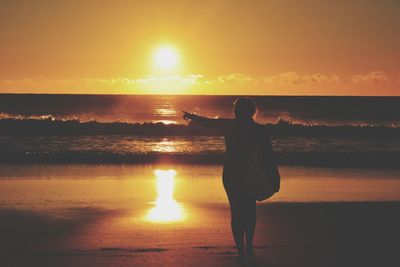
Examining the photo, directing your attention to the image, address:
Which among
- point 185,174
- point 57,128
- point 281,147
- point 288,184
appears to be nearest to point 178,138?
point 281,147

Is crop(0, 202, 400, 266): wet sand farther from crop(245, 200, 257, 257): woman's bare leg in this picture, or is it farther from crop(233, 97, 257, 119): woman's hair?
crop(233, 97, 257, 119): woman's hair

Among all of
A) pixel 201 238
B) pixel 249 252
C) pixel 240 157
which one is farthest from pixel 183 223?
pixel 240 157

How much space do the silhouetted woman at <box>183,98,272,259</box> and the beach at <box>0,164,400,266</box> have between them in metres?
0.49

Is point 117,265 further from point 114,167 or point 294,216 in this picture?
point 114,167

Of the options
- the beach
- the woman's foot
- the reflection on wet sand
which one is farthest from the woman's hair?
the reflection on wet sand

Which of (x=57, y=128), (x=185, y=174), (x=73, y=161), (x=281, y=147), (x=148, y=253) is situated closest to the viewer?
(x=148, y=253)

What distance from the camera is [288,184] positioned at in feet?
45.3

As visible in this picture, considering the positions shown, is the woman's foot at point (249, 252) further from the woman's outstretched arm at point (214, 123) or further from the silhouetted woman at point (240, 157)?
the woman's outstretched arm at point (214, 123)

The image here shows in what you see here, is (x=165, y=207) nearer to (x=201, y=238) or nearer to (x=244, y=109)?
(x=201, y=238)

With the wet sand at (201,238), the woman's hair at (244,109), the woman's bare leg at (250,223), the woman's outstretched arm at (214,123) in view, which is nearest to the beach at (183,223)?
the wet sand at (201,238)

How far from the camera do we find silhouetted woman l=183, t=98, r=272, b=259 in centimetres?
652

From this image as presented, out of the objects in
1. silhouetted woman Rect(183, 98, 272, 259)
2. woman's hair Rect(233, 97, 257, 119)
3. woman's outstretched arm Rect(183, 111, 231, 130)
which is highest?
woman's hair Rect(233, 97, 257, 119)

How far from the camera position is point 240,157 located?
657 centimetres

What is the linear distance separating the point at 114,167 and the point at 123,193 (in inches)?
220
